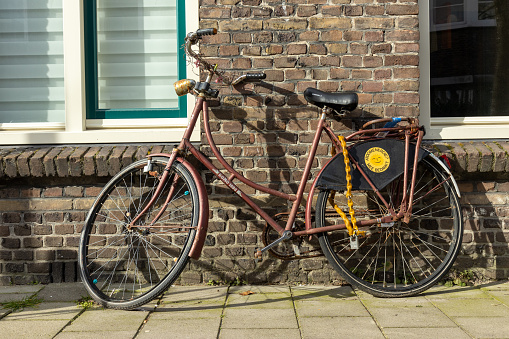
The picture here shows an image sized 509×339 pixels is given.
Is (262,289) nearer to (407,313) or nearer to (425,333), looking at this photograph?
(407,313)

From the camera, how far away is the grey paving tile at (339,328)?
2889 mm

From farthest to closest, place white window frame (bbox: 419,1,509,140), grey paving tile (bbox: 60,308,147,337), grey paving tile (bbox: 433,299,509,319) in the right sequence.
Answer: white window frame (bbox: 419,1,509,140) < grey paving tile (bbox: 433,299,509,319) < grey paving tile (bbox: 60,308,147,337)

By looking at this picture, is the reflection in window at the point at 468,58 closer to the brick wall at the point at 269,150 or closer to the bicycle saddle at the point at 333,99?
the brick wall at the point at 269,150

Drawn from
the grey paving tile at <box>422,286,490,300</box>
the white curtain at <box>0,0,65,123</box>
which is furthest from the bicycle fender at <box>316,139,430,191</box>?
the white curtain at <box>0,0,65,123</box>

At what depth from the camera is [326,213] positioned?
147 inches

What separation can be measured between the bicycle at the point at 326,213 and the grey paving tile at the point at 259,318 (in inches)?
15.6

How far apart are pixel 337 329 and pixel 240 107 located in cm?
173

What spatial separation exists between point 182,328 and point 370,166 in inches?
61.6

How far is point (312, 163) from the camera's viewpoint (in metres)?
3.76

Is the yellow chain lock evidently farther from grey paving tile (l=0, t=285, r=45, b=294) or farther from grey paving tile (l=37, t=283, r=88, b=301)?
grey paving tile (l=0, t=285, r=45, b=294)

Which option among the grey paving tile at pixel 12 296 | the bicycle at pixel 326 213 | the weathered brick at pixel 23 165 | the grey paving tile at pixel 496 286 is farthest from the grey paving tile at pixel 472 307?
the weathered brick at pixel 23 165

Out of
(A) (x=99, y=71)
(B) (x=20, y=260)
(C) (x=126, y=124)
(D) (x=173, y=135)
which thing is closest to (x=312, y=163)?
(D) (x=173, y=135)

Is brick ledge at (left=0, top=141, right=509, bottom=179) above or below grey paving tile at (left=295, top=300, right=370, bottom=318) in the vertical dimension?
above

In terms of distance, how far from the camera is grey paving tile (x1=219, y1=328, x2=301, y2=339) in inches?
113
